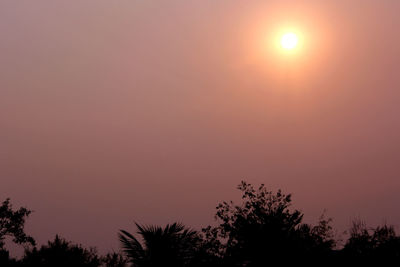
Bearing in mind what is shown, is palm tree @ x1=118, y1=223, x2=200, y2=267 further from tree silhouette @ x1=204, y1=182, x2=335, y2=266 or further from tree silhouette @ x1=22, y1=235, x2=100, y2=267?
tree silhouette @ x1=22, y1=235, x2=100, y2=267

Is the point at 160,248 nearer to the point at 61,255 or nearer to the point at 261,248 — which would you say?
the point at 261,248

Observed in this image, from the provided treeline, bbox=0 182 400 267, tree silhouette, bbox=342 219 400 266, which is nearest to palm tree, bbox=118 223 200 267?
treeline, bbox=0 182 400 267

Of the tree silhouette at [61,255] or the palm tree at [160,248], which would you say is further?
the tree silhouette at [61,255]

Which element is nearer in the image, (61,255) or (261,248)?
(261,248)

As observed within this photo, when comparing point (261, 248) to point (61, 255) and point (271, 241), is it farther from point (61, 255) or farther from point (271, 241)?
point (61, 255)

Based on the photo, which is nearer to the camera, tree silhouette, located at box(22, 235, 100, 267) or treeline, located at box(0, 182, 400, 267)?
treeline, located at box(0, 182, 400, 267)

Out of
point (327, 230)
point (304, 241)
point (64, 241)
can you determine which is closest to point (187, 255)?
point (304, 241)

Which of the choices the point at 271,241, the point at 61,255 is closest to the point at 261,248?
the point at 271,241

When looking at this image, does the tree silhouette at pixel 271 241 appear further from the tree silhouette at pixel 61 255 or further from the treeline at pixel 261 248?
the tree silhouette at pixel 61 255

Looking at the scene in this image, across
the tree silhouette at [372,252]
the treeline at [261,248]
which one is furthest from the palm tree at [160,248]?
the tree silhouette at [372,252]

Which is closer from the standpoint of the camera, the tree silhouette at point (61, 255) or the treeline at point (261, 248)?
the treeline at point (261, 248)

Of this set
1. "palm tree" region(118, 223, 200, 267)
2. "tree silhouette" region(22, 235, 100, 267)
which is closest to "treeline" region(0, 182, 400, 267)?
"palm tree" region(118, 223, 200, 267)

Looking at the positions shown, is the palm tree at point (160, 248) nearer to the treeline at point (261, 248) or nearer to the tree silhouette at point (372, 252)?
the treeline at point (261, 248)

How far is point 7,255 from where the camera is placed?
39344 millimetres
